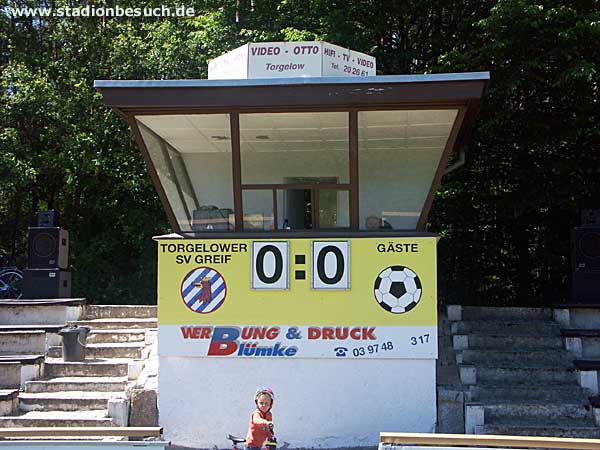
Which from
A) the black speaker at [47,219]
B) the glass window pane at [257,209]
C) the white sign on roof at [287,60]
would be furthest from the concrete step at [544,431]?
the black speaker at [47,219]

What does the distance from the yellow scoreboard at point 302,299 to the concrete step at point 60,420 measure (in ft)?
4.30

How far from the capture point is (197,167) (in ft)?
34.2

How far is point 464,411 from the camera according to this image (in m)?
9.48

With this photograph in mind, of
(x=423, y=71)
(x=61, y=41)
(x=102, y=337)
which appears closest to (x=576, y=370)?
(x=102, y=337)

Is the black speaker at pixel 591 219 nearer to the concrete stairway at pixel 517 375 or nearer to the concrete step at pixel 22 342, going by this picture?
the concrete stairway at pixel 517 375

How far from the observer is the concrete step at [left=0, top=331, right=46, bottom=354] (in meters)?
12.5

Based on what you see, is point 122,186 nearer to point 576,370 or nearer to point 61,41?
point 61,41

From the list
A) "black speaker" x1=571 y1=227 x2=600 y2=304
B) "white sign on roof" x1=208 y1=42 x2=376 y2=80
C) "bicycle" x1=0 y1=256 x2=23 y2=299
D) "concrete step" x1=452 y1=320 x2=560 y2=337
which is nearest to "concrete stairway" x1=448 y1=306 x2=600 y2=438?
"concrete step" x1=452 y1=320 x2=560 y2=337

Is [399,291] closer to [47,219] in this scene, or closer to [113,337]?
[113,337]

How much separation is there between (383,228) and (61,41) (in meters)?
14.2

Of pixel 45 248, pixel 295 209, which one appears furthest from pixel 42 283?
pixel 295 209

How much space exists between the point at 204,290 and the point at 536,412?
14.5ft

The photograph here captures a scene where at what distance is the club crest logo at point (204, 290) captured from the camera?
386 inches

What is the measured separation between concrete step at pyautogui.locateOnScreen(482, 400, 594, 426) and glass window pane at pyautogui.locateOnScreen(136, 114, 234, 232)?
4.03 m
